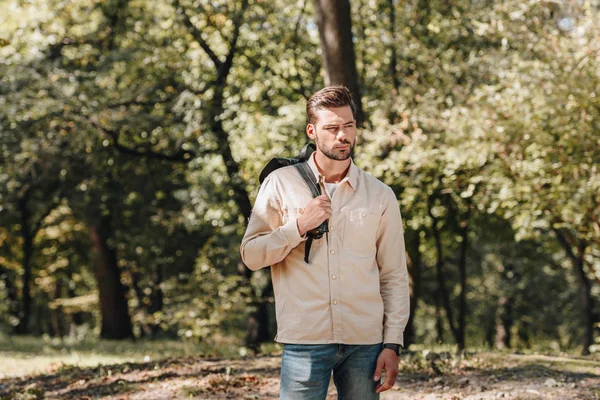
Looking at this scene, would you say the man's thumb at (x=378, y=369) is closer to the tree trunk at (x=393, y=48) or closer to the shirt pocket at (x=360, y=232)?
the shirt pocket at (x=360, y=232)

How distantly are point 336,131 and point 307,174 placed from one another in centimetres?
25

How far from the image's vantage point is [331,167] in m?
3.12

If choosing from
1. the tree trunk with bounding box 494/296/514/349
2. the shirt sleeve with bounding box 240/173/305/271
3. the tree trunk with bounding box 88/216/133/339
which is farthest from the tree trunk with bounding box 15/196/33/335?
the shirt sleeve with bounding box 240/173/305/271

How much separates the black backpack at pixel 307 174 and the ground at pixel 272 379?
323 cm

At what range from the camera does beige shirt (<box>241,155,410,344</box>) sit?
2.92 meters

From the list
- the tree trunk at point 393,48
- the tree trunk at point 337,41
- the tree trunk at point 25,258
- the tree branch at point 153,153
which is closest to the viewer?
the tree trunk at point 337,41

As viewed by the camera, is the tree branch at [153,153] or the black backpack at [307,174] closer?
the black backpack at [307,174]

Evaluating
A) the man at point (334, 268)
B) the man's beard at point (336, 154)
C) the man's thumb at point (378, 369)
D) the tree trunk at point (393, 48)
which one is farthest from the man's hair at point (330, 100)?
the tree trunk at point (393, 48)

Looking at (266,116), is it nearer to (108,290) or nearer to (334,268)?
(108,290)

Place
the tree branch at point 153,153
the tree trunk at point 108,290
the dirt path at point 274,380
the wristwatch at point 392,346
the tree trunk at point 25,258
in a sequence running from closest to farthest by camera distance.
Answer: the wristwatch at point 392,346 < the dirt path at point 274,380 < the tree branch at point 153,153 < the tree trunk at point 108,290 < the tree trunk at point 25,258

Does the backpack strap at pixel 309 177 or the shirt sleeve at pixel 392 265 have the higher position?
the backpack strap at pixel 309 177

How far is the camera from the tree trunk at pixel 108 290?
18.8m

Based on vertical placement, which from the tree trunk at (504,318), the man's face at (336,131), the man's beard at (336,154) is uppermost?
the man's face at (336,131)

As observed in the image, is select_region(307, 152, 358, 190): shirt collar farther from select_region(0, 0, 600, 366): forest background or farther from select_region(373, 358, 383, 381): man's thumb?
select_region(0, 0, 600, 366): forest background
